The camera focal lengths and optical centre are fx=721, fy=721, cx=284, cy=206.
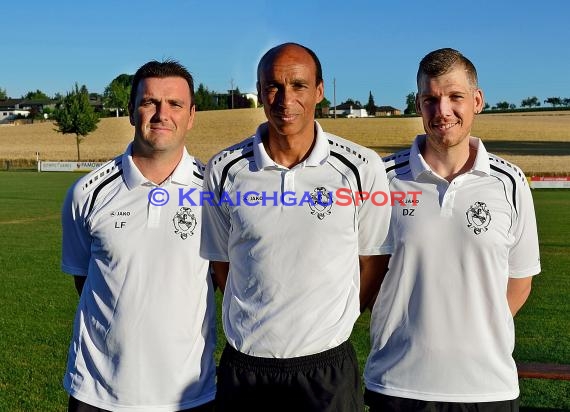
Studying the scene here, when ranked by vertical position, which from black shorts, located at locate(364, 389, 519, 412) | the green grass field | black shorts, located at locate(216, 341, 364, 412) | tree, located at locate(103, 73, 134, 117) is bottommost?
the green grass field

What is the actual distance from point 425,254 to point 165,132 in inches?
50.4

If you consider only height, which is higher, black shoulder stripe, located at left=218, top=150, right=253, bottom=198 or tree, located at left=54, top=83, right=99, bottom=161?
tree, located at left=54, top=83, right=99, bottom=161

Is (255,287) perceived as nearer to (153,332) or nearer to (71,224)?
(153,332)

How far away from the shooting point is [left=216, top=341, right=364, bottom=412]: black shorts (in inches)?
114

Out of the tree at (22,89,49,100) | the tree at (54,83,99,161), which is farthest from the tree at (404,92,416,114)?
the tree at (22,89,49,100)

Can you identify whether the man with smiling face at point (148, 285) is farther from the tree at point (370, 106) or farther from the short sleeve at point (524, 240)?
the tree at point (370, 106)

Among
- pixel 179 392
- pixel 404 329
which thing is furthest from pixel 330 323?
pixel 179 392

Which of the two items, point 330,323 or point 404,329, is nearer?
point 330,323

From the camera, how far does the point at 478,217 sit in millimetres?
3170

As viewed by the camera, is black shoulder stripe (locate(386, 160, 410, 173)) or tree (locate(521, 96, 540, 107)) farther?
tree (locate(521, 96, 540, 107))

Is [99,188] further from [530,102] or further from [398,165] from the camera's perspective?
[530,102]

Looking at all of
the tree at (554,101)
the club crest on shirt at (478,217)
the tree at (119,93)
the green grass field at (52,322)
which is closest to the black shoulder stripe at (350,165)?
the club crest on shirt at (478,217)

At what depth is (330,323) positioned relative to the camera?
115 inches

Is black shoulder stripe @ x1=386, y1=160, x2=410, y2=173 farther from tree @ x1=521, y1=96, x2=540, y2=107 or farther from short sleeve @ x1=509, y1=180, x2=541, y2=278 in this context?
tree @ x1=521, y1=96, x2=540, y2=107
